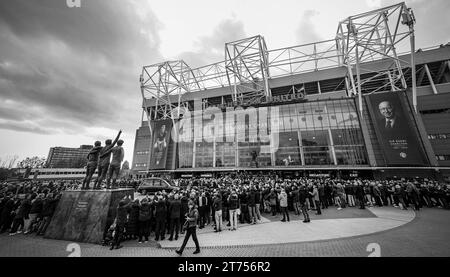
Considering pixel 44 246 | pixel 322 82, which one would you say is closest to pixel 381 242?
pixel 44 246

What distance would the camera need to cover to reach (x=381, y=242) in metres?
6.60

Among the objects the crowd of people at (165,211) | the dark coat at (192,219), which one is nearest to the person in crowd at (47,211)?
the crowd of people at (165,211)

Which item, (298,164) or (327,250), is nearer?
(327,250)

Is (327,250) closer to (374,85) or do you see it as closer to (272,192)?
(272,192)

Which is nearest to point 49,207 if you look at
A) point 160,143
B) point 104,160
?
point 104,160

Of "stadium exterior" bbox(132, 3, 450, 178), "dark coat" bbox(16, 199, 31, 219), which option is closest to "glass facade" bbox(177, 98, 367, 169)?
"stadium exterior" bbox(132, 3, 450, 178)

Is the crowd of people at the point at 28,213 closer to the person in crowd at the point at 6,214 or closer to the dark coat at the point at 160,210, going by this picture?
the person in crowd at the point at 6,214

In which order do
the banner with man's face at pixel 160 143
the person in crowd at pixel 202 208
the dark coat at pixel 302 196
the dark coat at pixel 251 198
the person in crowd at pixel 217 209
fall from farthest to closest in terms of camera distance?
the banner with man's face at pixel 160 143 → the dark coat at pixel 251 198 → the dark coat at pixel 302 196 → the person in crowd at pixel 202 208 → the person in crowd at pixel 217 209

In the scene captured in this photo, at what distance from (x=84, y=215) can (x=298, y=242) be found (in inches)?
398

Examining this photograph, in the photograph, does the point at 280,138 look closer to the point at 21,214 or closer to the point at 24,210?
the point at 24,210

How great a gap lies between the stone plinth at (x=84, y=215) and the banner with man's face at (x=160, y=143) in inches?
1332

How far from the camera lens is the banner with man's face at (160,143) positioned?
42281 mm
